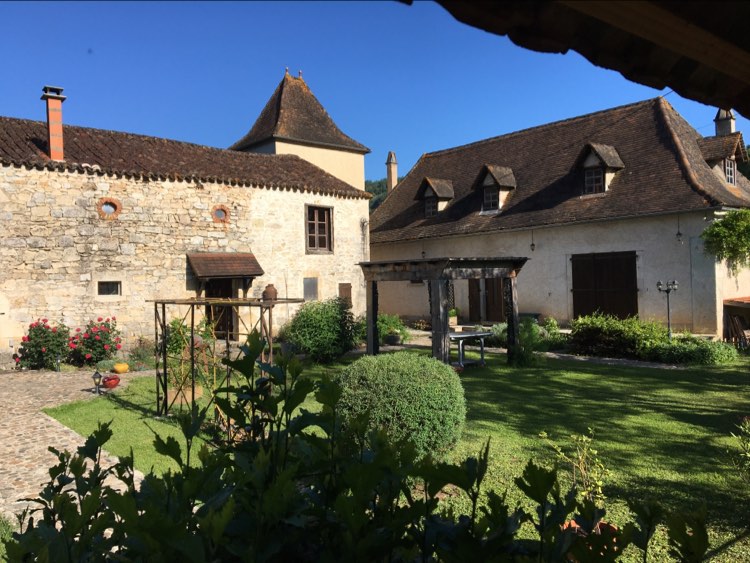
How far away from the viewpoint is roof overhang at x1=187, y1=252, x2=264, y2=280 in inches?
591

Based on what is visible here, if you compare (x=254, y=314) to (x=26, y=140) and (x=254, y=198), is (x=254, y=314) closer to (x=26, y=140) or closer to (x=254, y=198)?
(x=254, y=198)

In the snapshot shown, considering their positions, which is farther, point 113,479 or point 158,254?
point 158,254

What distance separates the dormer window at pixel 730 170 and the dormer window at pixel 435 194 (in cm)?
913

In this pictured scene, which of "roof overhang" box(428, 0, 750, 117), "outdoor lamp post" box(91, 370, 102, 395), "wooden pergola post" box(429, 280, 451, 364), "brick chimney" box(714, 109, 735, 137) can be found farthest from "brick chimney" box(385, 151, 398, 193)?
"roof overhang" box(428, 0, 750, 117)

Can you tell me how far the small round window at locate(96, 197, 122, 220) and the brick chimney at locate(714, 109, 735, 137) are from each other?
1886cm

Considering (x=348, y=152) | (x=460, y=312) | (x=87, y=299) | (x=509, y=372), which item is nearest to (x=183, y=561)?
(x=509, y=372)

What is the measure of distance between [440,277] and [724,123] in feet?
44.2

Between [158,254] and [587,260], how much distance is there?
41.5ft

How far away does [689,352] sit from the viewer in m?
12.0

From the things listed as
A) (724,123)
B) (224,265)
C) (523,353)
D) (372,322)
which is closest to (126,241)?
(224,265)

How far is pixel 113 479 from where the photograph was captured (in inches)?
222

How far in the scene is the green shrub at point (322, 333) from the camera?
1300cm

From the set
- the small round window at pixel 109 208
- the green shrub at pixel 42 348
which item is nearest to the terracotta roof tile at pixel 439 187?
the small round window at pixel 109 208

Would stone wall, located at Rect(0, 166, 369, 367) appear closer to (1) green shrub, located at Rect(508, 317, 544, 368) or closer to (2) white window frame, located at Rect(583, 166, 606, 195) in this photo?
(1) green shrub, located at Rect(508, 317, 544, 368)
